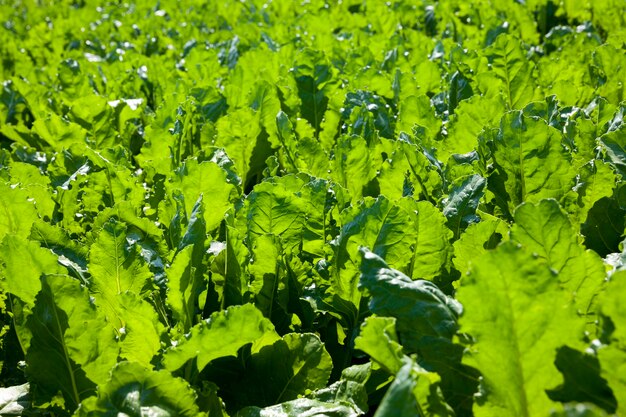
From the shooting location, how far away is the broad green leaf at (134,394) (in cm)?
150

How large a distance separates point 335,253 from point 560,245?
1.92 ft

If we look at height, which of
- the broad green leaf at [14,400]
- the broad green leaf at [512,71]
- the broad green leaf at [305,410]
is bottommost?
the broad green leaf at [14,400]

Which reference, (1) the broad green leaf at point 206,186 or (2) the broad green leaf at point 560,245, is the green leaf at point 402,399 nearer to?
(2) the broad green leaf at point 560,245

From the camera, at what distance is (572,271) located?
155 centimetres

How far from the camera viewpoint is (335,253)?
1.83 m

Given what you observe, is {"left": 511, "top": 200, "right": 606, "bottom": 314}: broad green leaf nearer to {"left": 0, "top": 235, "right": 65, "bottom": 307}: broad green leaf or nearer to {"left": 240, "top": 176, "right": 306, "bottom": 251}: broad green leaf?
{"left": 240, "top": 176, "right": 306, "bottom": 251}: broad green leaf

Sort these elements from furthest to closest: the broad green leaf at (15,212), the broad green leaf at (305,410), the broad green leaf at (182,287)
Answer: the broad green leaf at (15,212) → the broad green leaf at (182,287) → the broad green leaf at (305,410)

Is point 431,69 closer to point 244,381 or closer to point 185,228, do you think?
point 185,228

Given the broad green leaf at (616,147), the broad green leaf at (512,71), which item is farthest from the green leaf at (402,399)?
the broad green leaf at (512,71)

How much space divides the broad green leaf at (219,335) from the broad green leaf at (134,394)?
3.5 inches

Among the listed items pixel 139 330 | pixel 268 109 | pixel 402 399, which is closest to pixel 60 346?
pixel 139 330

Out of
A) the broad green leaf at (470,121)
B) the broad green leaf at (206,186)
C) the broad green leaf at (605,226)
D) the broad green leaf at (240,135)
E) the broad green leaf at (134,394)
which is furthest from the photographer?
the broad green leaf at (240,135)

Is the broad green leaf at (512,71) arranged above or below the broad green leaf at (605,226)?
above

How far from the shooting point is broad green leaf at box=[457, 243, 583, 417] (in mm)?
1297
